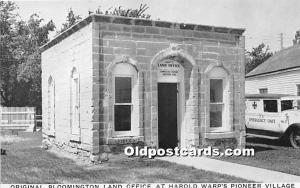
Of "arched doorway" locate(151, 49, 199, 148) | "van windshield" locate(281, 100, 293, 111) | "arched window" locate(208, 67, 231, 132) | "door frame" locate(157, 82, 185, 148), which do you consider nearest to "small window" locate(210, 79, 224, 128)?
"arched window" locate(208, 67, 231, 132)

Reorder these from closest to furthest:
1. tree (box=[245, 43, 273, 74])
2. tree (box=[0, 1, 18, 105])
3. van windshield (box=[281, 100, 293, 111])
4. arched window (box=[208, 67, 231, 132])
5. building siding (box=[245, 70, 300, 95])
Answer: arched window (box=[208, 67, 231, 132]) → van windshield (box=[281, 100, 293, 111]) → building siding (box=[245, 70, 300, 95]) → tree (box=[0, 1, 18, 105]) → tree (box=[245, 43, 273, 74])

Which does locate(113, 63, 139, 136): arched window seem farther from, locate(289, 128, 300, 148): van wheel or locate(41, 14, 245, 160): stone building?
locate(289, 128, 300, 148): van wheel

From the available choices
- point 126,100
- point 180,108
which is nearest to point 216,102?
point 180,108

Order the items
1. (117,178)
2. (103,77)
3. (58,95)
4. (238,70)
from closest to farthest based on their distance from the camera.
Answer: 1. (117,178)
2. (103,77)
3. (238,70)
4. (58,95)

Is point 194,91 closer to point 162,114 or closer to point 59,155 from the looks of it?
point 162,114

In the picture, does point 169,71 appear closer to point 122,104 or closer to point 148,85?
point 148,85

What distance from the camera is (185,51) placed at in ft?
40.1

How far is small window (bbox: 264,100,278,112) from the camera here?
15.0m

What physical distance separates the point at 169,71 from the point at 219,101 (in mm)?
1824

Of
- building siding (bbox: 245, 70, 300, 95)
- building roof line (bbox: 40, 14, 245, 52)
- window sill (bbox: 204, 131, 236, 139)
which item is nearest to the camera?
building roof line (bbox: 40, 14, 245, 52)

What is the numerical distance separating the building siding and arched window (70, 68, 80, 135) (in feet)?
41.4

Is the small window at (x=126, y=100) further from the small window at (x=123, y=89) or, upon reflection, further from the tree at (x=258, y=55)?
the tree at (x=258, y=55)

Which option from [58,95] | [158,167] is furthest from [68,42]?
[158,167]

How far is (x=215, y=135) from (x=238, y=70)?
208 centimetres
